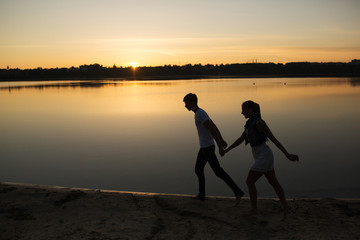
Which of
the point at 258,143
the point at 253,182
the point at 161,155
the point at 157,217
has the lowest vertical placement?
the point at 161,155

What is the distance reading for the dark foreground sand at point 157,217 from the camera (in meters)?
4.22

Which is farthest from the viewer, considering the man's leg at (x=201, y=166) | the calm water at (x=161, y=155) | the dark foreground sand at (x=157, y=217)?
the calm water at (x=161, y=155)

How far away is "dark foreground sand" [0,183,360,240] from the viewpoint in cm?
422

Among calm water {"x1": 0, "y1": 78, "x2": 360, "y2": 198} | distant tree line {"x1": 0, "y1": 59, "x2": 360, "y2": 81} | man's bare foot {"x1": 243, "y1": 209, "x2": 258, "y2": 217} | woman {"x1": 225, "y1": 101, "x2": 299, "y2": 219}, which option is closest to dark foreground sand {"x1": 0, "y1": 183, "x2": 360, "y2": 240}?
man's bare foot {"x1": 243, "y1": 209, "x2": 258, "y2": 217}

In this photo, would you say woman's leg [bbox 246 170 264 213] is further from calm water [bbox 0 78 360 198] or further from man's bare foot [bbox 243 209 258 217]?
calm water [bbox 0 78 360 198]

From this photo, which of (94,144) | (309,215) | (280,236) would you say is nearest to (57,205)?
(280,236)

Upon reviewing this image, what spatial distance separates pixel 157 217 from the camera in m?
4.75

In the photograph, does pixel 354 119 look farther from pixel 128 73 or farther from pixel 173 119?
pixel 128 73

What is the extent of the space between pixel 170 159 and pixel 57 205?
13.8 ft

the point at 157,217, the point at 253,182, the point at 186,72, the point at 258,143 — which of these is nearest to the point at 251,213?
the point at 253,182

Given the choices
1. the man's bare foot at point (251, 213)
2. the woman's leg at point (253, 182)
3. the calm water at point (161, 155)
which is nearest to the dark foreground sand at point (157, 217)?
the man's bare foot at point (251, 213)

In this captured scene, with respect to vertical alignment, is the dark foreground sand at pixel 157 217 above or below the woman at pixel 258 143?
below

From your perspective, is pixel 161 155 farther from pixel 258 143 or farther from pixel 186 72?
pixel 186 72

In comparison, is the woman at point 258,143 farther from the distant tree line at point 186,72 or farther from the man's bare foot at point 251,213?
the distant tree line at point 186,72
